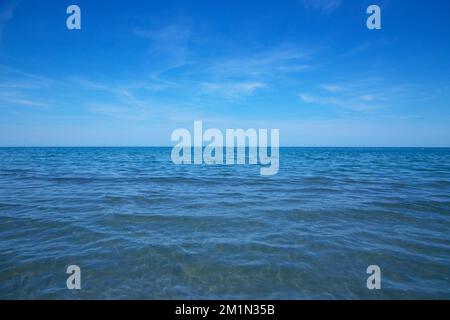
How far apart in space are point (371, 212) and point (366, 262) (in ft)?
15.3

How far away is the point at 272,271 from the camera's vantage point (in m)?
5.45

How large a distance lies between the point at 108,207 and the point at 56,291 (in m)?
5.96

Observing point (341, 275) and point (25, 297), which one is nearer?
point (25, 297)

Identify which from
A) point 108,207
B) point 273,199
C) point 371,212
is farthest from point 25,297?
point 371,212

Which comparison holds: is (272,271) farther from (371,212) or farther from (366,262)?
(371,212)

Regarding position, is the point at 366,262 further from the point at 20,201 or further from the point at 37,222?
the point at 20,201

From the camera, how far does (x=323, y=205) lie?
424 inches
